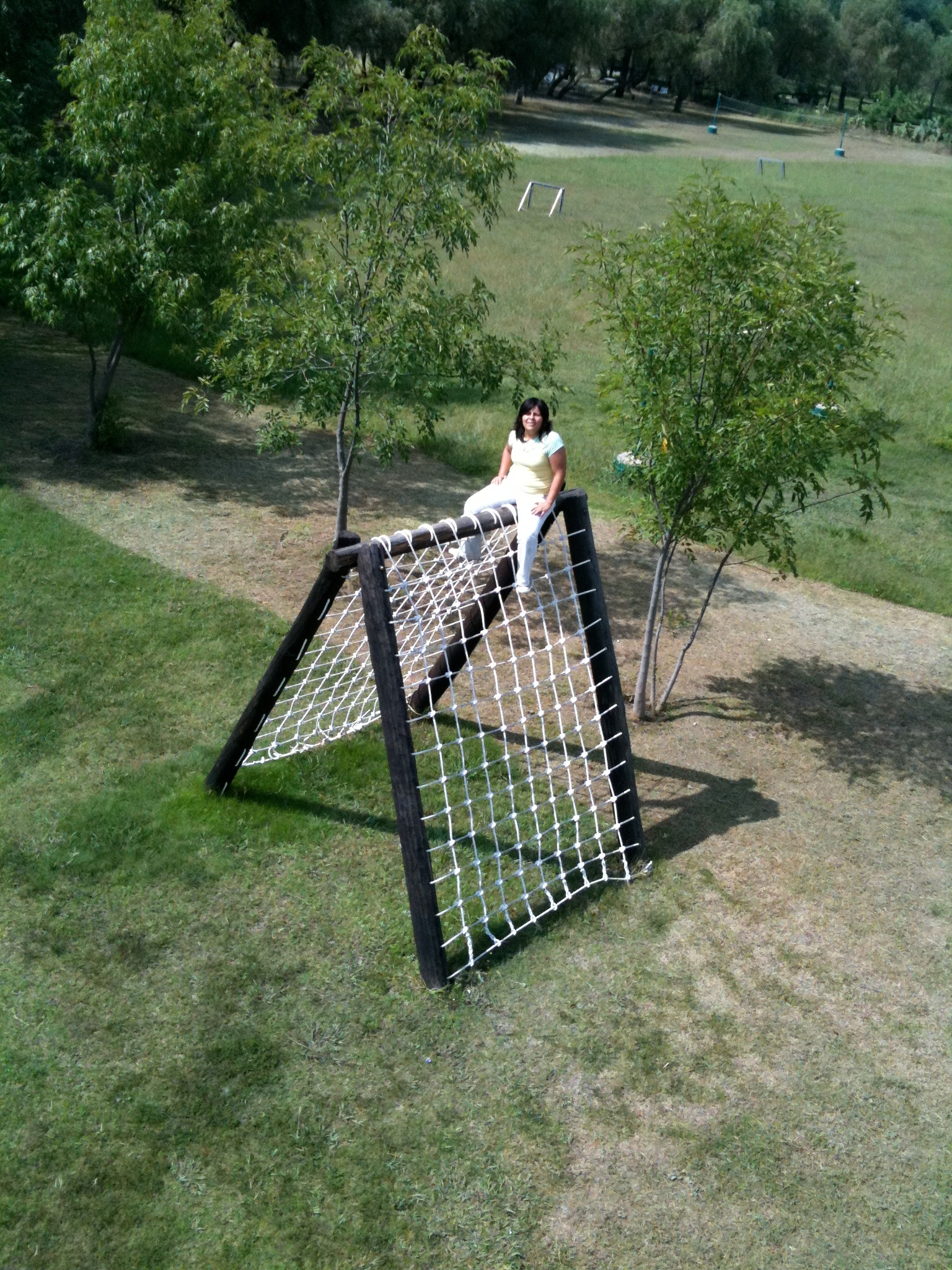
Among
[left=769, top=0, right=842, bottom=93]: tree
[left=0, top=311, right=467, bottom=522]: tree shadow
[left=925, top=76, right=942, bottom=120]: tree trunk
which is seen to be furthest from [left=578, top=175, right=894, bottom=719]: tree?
[left=925, top=76, right=942, bottom=120]: tree trunk

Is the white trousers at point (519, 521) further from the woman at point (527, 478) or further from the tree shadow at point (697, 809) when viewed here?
A: the tree shadow at point (697, 809)

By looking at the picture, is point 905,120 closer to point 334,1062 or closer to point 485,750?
point 485,750

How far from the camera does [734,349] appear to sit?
25.3ft

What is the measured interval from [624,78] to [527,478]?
221 ft

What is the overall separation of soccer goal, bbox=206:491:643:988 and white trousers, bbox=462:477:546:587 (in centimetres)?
8

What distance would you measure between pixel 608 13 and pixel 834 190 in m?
20.4

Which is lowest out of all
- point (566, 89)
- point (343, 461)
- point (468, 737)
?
point (468, 737)

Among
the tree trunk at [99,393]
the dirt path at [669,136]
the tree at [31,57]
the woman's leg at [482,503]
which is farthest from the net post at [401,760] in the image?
the dirt path at [669,136]

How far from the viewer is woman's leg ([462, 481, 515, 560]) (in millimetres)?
6770

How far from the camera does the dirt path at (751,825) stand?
Result: 5.09 m

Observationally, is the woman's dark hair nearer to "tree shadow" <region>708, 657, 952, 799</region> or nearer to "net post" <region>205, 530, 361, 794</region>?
"net post" <region>205, 530, 361, 794</region>

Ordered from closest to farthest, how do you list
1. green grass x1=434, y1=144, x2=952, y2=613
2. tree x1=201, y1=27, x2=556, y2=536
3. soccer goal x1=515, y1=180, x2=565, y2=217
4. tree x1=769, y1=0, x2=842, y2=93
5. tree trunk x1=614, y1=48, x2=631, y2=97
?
tree x1=201, y1=27, x2=556, y2=536 → green grass x1=434, y1=144, x2=952, y2=613 → soccer goal x1=515, y1=180, x2=565, y2=217 → tree trunk x1=614, y1=48, x2=631, y2=97 → tree x1=769, y1=0, x2=842, y2=93

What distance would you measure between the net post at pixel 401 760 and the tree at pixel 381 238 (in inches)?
150

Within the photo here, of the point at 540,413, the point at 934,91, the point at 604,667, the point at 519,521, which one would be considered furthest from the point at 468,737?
the point at 934,91
